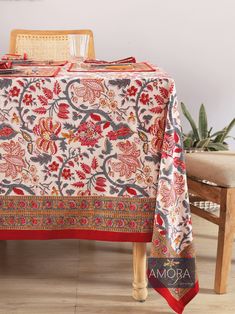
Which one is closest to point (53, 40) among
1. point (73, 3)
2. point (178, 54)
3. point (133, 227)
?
point (73, 3)

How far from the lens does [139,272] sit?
5.47 feet

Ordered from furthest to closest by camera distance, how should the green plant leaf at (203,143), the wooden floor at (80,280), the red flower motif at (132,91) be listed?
the green plant leaf at (203,143) → the wooden floor at (80,280) → the red flower motif at (132,91)

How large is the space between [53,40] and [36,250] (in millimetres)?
1143

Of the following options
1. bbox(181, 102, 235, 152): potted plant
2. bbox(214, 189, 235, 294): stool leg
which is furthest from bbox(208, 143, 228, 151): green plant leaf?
bbox(214, 189, 235, 294): stool leg

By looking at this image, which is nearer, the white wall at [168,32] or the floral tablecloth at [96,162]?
the floral tablecloth at [96,162]

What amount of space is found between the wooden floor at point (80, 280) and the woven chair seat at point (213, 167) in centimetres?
38

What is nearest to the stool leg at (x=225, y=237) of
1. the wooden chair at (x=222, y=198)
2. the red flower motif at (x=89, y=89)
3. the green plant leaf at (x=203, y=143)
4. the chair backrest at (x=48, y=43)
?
the wooden chair at (x=222, y=198)

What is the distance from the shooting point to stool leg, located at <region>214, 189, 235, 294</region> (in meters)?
1.69

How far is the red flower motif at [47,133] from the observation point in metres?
1.54

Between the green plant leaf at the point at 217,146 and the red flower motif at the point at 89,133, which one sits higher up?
the red flower motif at the point at 89,133

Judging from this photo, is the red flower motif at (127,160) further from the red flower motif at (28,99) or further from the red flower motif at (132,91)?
the red flower motif at (28,99)

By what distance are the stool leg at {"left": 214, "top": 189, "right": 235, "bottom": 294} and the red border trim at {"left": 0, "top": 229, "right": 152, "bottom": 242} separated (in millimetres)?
281

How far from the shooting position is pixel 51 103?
5.01 ft

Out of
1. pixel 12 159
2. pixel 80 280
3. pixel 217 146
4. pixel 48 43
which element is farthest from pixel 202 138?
pixel 12 159
